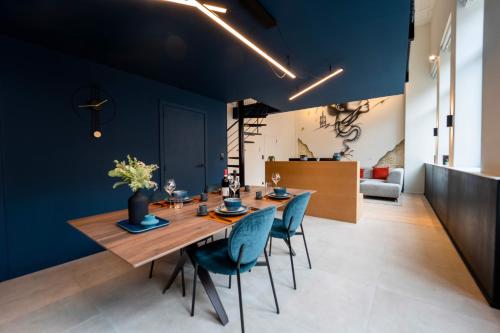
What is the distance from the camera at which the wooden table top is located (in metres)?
1.05

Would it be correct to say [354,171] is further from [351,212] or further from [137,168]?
[137,168]

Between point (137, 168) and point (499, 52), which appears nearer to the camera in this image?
point (137, 168)

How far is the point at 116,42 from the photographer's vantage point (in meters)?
2.32

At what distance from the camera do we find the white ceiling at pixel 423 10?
5.50 meters

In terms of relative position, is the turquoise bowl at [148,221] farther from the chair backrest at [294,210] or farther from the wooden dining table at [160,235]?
the chair backrest at [294,210]

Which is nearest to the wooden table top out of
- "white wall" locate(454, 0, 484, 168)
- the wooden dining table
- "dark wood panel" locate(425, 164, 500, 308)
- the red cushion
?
the wooden dining table

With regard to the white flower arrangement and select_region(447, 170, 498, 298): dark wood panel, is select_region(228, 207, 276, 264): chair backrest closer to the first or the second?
the white flower arrangement

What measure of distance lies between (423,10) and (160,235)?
8407 millimetres

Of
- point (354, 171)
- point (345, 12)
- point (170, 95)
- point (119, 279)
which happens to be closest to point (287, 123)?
point (354, 171)

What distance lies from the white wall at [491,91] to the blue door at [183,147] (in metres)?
3.99

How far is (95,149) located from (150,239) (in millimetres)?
2288

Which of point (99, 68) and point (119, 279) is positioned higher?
point (99, 68)

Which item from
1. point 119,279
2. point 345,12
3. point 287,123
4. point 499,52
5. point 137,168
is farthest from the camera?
point 287,123

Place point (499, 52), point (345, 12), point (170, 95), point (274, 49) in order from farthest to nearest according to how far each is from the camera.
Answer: point (170, 95) < point (274, 49) < point (345, 12) < point (499, 52)
